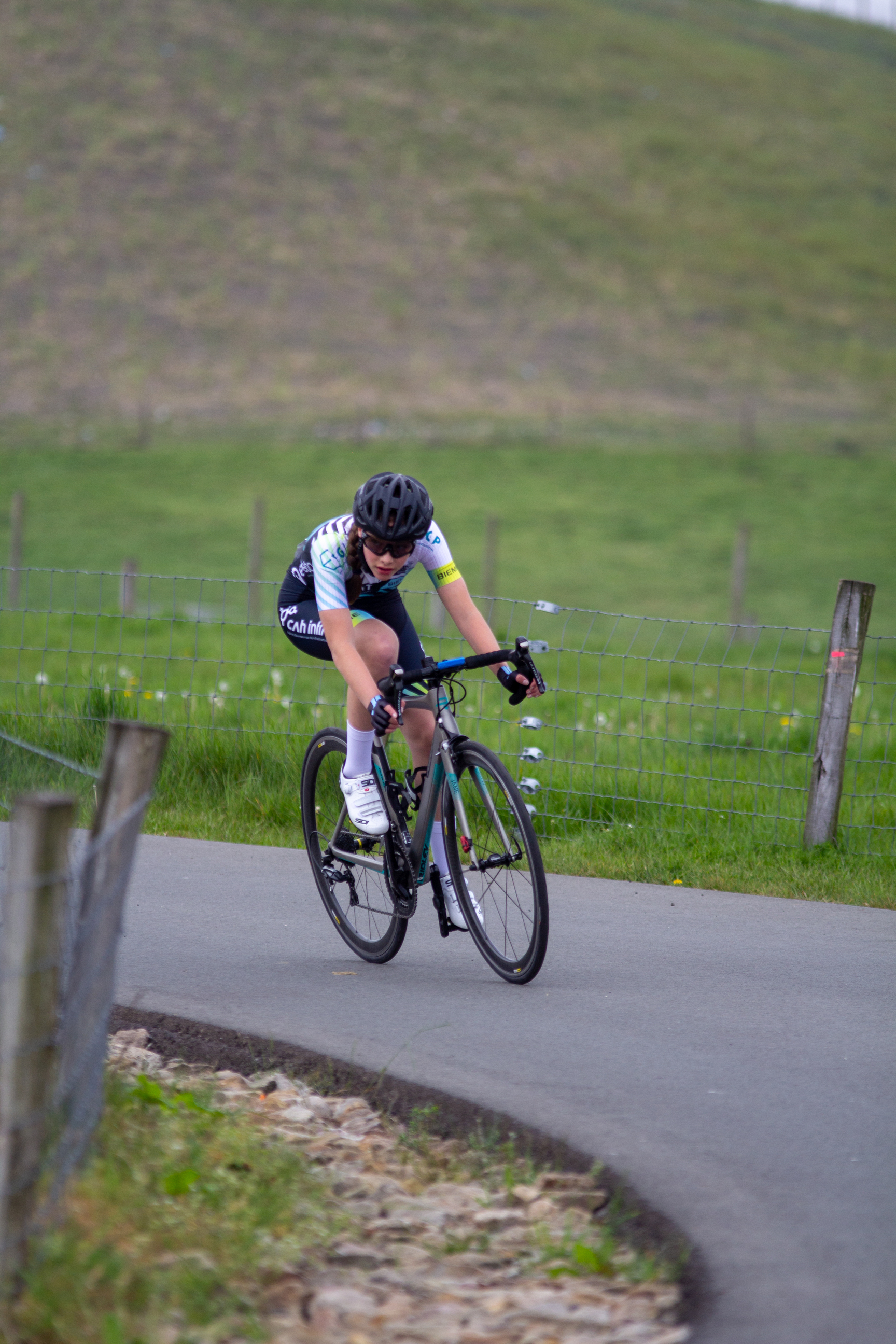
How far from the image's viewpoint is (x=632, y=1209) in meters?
4.09

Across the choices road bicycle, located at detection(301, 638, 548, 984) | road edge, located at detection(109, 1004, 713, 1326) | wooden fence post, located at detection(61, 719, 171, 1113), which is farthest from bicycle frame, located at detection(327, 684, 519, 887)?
wooden fence post, located at detection(61, 719, 171, 1113)

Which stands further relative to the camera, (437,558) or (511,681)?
(437,558)

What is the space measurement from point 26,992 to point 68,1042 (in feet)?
1.71

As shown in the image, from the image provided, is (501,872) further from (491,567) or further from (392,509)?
(491,567)

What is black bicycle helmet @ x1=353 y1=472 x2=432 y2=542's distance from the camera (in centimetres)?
564

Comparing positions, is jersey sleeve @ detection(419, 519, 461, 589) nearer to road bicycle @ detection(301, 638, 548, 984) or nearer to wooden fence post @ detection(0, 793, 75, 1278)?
road bicycle @ detection(301, 638, 548, 984)

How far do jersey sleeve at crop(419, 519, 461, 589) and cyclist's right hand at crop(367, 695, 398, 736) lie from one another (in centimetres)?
70

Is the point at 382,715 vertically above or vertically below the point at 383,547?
below

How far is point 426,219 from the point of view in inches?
2630

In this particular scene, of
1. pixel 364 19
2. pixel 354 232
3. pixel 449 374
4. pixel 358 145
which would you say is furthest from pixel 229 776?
pixel 364 19

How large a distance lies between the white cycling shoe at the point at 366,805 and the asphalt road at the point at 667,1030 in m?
0.61

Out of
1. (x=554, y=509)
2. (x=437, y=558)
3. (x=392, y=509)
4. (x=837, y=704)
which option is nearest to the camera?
(x=392, y=509)

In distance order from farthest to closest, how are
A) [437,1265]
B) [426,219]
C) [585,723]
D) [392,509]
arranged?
[426,219]
[585,723]
[392,509]
[437,1265]

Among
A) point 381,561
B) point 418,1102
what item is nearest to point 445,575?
point 381,561
